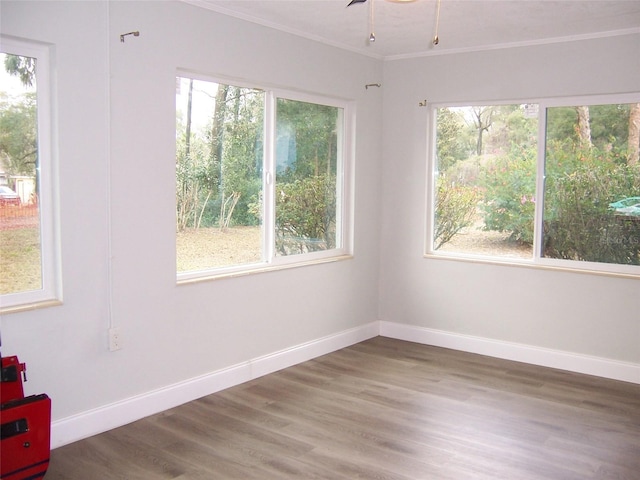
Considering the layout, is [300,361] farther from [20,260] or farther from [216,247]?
[20,260]

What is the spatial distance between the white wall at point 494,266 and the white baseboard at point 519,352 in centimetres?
4

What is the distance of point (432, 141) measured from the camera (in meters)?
5.21

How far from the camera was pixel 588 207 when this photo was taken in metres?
4.52

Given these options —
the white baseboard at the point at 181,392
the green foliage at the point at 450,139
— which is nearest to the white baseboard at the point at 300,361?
the white baseboard at the point at 181,392

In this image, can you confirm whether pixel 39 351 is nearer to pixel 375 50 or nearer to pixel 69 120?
pixel 69 120

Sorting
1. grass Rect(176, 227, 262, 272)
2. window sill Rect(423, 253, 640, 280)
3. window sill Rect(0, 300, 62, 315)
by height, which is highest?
grass Rect(176, 227, 262, 272)

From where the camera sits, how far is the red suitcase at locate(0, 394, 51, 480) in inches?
95.1

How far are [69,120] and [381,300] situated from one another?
332cm

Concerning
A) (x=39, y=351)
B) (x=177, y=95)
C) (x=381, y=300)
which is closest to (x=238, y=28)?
A: (x=177, y=95)

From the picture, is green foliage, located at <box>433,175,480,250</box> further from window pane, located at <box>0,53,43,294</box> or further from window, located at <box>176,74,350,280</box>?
window pane, located at <box>0,53,43,294</box>

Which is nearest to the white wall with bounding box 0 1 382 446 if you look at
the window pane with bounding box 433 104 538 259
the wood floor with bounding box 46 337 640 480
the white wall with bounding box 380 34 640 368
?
the wood floor with bounding box 46 337 640 480

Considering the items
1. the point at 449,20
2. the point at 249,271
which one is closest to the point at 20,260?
the point at 249,271

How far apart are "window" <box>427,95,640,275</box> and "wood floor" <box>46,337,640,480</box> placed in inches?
39.6

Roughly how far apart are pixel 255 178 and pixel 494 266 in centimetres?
211
